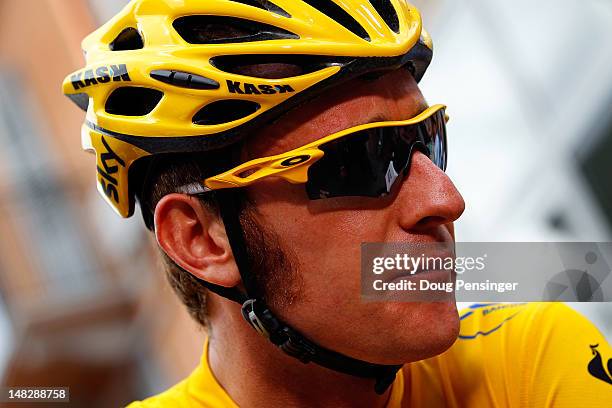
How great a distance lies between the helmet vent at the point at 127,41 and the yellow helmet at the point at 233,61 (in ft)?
0.25

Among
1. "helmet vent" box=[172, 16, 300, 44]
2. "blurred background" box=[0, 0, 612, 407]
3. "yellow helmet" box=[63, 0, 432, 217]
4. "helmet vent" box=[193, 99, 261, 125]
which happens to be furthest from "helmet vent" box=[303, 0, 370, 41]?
"blurred background" box=[0, 0, 612, 407]

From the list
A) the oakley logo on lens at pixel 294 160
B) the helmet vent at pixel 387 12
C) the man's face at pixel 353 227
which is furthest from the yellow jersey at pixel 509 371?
the helmet vent at pixel 387 12

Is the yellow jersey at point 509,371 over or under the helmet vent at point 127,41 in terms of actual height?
under

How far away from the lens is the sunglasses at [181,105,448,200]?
115 centimetres

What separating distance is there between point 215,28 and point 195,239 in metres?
0.40

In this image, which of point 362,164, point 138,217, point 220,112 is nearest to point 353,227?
point 362,164

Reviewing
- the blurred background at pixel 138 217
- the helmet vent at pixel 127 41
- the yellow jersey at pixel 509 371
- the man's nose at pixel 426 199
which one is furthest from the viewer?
the blurred background at pixel 138 217

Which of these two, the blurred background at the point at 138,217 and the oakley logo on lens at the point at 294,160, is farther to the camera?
the blurred background at the point at 138,217

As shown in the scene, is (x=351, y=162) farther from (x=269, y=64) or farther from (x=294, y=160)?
(x=269, y=64)

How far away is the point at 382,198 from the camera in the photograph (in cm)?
116

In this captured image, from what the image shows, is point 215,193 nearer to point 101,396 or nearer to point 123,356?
point 101,396

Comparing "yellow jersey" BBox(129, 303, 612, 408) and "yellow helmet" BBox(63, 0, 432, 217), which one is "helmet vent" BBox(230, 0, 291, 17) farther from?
"yellow jersey" BBox(129, 303, 612, 408)

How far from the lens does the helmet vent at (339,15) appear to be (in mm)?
1194

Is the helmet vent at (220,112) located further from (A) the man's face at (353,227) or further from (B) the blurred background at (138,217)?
(B) the blurred background at (138,217)
